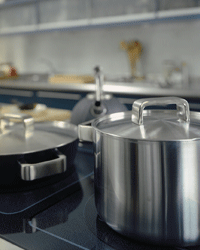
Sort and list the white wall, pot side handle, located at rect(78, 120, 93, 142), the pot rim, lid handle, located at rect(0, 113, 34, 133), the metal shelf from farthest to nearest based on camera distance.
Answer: the white wall, the metal shelf, lid handle, located at rect(0, 113, 34, 133), pot side handle, located at rect(78, 120, 93, 142), the pot rim

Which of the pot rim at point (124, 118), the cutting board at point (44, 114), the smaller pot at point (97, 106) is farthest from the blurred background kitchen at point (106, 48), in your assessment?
the pot rim at point (124, 118)

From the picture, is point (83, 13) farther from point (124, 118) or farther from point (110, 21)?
point (124, 118)

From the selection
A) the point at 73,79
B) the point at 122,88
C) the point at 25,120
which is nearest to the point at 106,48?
the point at 73,79

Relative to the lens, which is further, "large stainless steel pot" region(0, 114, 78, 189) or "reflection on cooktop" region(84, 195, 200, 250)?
"large stainless steel pot" region(0, 114, 78, 189)

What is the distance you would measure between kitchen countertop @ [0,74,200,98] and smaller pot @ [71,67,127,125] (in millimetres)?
1799

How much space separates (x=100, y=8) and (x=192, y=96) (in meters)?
1.50

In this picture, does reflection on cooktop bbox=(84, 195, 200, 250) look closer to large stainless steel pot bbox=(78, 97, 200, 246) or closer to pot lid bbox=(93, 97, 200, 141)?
large stainless steel pot bbox=(78, 97, 200, 246)

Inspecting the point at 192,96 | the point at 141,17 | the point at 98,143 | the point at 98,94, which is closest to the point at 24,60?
the point at 141,17

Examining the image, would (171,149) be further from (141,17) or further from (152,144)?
(141,17)

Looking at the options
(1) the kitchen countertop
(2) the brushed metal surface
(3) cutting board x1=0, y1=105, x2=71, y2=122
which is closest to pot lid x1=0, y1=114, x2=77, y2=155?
(2) the brushed metal surface

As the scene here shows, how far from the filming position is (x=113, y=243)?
0.41m

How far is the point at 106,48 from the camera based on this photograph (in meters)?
3.69

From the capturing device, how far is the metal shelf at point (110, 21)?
2.72 metres

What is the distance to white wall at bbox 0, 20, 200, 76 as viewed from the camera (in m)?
3.17
